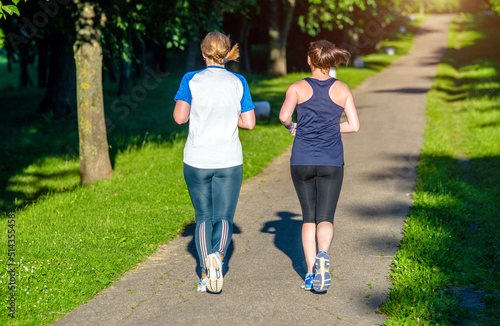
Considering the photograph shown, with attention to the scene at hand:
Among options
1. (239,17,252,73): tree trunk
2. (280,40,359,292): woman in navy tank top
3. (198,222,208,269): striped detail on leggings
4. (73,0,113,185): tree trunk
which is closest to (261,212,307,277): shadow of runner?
(280,40,359,292): woman in navy tank top

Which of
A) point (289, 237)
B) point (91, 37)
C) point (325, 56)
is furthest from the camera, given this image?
point (91, 37)

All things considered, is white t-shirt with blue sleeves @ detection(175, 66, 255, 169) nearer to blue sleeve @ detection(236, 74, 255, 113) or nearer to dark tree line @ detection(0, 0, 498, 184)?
blue sleeve @ detection(236, 74, 255, 113)

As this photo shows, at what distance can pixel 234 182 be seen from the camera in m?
4.49

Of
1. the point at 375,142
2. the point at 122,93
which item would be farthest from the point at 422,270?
the point at 122,93

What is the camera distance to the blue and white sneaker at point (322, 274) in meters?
4.46

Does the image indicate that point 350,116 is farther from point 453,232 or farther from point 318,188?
point 453,232

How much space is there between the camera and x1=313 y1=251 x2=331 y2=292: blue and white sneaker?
446 centimetres

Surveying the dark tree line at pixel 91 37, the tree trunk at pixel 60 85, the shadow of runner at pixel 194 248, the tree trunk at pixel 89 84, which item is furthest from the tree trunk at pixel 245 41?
the shadow of runner at pixel 194 248

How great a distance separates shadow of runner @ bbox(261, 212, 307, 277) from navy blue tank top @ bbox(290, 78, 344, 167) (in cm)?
124

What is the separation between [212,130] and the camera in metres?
4.34

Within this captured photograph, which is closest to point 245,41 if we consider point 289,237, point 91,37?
point 91,37

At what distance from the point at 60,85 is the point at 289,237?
481 inches

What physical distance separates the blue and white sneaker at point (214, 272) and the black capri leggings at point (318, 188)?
85 centimetres

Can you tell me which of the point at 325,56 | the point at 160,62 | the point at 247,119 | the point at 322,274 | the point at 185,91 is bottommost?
the point at 322,274
